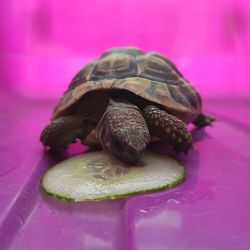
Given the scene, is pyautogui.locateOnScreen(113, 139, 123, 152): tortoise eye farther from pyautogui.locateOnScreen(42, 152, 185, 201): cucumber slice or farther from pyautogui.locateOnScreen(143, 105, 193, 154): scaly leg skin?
pyautogui.locateOnScreen(143, 105, 193, 154): scaly leg skin

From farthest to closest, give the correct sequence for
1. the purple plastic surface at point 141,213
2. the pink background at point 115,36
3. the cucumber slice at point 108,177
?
the pink background at point 115,36
the cucumber slice at point 108,177
the purple plastic surface at point 141,213

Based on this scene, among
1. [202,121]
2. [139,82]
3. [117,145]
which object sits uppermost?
[139,82]

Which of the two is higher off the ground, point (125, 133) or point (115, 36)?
point (125, 133)

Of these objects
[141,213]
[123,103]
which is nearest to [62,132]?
[123,103]

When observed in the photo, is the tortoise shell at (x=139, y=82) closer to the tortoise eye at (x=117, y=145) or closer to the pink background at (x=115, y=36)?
the tortoise eye at (x=117, y=145)

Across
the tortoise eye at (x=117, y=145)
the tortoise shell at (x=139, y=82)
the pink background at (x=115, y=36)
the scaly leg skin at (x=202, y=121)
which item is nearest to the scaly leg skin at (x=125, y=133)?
the tortoise eye at (x=117, y=145)

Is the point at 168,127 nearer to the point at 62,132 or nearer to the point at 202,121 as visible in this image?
the point at 62,132
